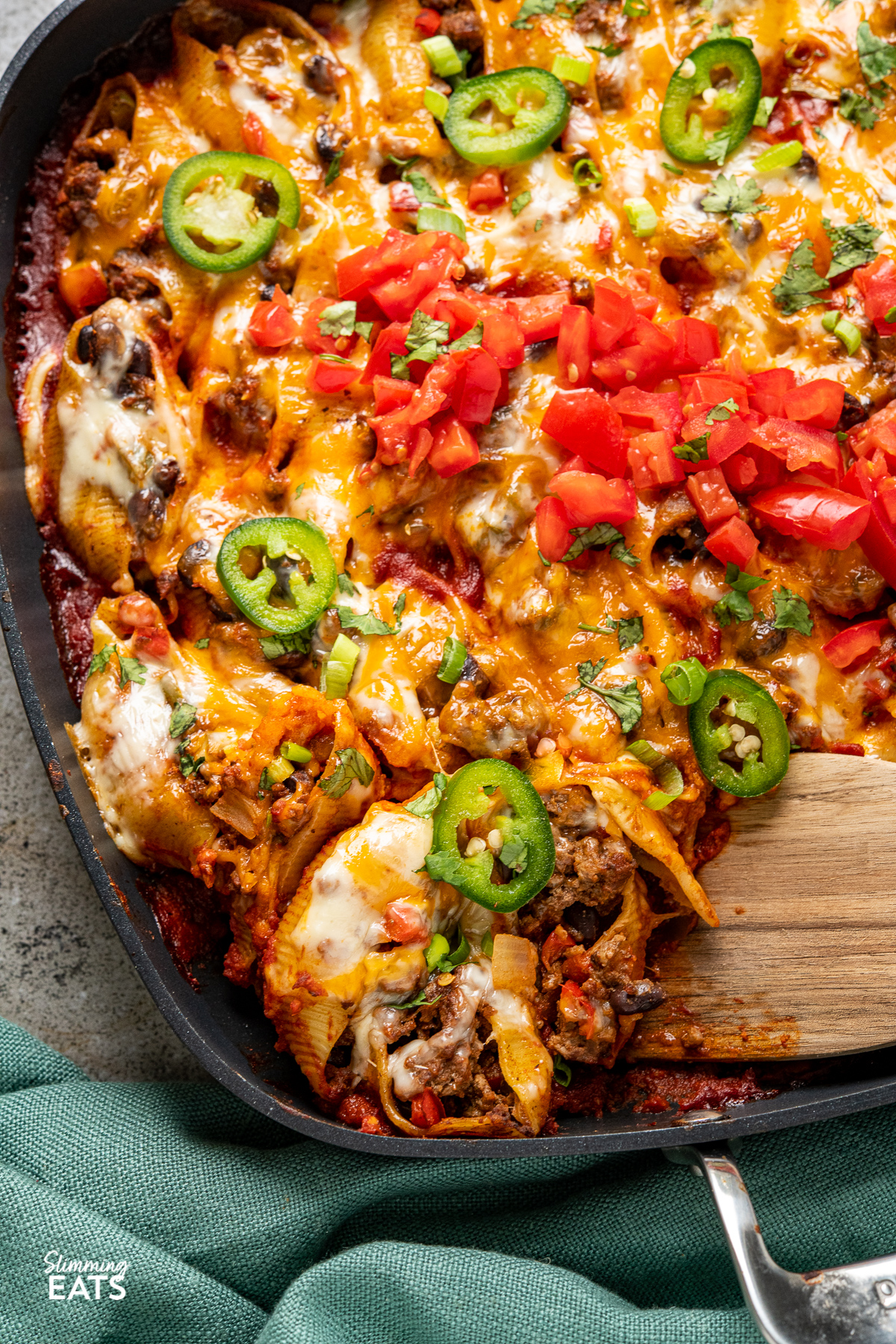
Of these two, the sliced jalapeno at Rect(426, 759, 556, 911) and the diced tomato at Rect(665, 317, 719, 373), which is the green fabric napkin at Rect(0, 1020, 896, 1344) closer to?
the sliced jalapeno at Rect(426, 759, 556, 911)

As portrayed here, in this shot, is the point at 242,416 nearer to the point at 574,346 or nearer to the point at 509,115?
the point at 574,346

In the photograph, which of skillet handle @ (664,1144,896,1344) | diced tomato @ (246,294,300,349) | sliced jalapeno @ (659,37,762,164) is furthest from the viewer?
sliced jalapeno @ (659,37,762,164)

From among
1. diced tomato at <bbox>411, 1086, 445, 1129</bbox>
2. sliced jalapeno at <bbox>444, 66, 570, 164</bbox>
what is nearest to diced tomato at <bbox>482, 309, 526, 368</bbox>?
sliced jalapeno at <bbox>444, 66, 570, 164</bbox>

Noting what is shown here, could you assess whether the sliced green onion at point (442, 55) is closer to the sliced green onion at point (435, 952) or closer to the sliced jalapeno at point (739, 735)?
the sliced jalapeno at point (739, 735)

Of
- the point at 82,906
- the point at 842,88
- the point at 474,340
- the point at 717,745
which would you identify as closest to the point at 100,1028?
the point at 82,906

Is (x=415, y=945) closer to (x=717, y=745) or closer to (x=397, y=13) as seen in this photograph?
(x=717, y=745)
